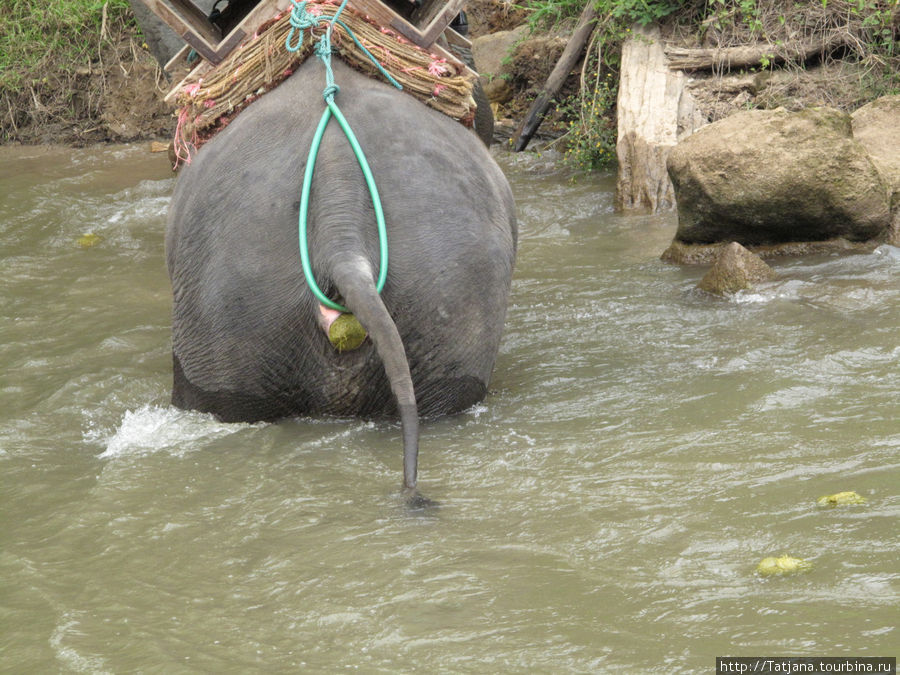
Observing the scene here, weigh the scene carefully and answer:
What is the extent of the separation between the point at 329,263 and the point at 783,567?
5.03 feet

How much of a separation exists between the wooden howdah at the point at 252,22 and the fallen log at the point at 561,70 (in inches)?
147

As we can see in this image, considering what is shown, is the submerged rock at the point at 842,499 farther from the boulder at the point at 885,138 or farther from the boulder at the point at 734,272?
the boulder at the point at 885,138

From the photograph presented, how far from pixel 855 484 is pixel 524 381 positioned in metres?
1.47

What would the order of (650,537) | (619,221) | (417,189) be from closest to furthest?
(650,537)
(417,189)
(619,221)

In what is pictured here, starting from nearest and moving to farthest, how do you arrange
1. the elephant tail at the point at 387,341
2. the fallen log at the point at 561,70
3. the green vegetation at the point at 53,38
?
the elephant tail at the point at 387,341
the fallen log at the point at 561,70
the green vegetation at the point at 53,38

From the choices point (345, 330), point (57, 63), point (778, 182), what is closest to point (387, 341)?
point (345, 330)

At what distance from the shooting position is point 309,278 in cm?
329

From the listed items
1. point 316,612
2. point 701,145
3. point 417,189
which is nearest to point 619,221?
point 701,145

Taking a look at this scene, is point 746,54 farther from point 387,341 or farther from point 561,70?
point 387,341

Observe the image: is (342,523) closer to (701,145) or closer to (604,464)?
(604,464)

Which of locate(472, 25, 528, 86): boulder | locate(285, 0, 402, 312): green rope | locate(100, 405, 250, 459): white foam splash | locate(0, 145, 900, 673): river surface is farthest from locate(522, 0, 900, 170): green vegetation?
locate(100, 405, 250, 459): white foam splash

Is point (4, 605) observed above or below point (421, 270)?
below

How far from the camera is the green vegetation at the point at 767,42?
6793 millimetres

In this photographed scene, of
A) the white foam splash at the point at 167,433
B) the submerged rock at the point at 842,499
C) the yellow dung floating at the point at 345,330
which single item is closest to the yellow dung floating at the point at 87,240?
the white foam splash at the point at 167,433
